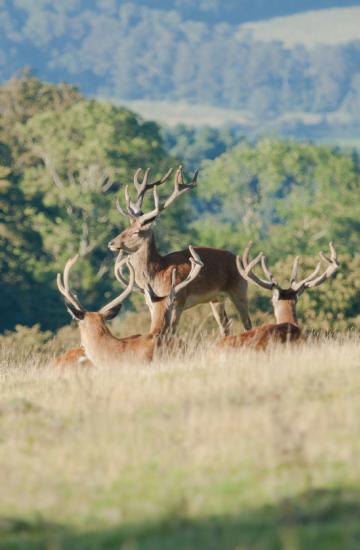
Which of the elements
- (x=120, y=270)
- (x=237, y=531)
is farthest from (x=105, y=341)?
(x=237, y=531)

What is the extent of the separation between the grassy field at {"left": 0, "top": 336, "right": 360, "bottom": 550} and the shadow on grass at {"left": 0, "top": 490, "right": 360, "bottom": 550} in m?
0.01

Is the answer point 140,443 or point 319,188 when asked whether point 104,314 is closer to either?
point 140,443

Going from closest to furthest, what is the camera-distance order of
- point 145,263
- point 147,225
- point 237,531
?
point 237,531 < point 145,263 < point 147,225

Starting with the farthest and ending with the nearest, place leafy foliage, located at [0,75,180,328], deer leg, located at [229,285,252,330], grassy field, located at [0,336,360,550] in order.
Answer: leafy foliage, located at [0,75,180,328] < deer leg, located at [229,285,252,330] < grassy field, located at [0,336,360,550]

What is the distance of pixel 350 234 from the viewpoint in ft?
284

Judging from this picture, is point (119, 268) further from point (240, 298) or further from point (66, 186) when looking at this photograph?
point (66, 186)

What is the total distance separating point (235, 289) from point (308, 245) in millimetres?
60979

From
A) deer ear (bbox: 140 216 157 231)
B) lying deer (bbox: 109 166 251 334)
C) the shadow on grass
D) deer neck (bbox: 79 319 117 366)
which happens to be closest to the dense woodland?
lying deer (bbox: 109 166 251 334)

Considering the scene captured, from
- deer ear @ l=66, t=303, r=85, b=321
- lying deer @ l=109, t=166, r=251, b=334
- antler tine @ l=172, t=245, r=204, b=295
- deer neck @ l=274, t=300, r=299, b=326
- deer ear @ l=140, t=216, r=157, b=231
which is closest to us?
deer ear @ l=66, t=303, r=85, b=321

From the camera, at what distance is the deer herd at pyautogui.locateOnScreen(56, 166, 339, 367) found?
1487 cm

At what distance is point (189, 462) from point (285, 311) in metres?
8.22

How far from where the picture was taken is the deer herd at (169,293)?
1487cm

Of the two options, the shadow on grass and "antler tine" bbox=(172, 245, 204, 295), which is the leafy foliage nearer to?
"antler tine" bbox=(172, 245, 204, 295)

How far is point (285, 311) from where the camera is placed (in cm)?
1728
